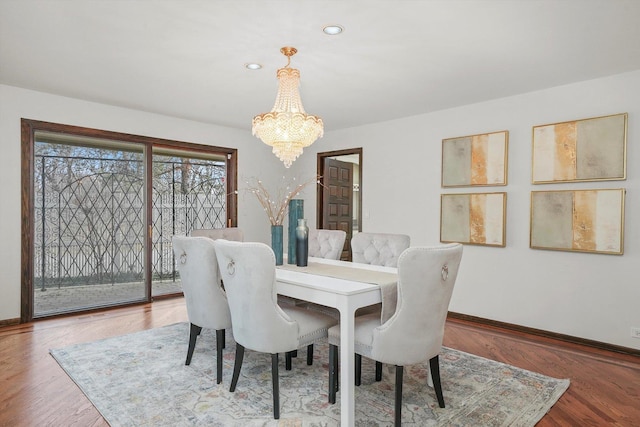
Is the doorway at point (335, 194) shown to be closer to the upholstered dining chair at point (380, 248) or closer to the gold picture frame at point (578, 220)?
the upholstered dining chair at point (380, 248)

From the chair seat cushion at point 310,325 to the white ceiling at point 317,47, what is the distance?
1868 millimetres

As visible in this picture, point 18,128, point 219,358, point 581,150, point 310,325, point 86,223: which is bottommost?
point 219,358

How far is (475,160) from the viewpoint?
164 inches

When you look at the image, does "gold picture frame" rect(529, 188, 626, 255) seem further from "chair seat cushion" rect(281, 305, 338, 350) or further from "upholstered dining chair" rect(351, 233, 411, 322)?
"chair seat cushion" rect(281, 305, 338, 350)

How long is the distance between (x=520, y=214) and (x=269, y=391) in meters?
2.98

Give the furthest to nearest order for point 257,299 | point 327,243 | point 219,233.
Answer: point 219,233 → point 327,243 → point 257,299

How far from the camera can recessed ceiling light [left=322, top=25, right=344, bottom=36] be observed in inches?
96.4

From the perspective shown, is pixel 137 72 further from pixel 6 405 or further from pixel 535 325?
pixel 535 325

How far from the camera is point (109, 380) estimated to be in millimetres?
2580

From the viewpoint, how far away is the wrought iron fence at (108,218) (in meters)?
4.25

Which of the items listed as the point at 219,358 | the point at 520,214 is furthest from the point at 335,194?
the point at 219,358

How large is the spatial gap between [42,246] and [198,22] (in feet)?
10.9

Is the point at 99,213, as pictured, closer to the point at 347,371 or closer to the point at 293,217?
the point at 293,217

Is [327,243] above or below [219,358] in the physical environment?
above
